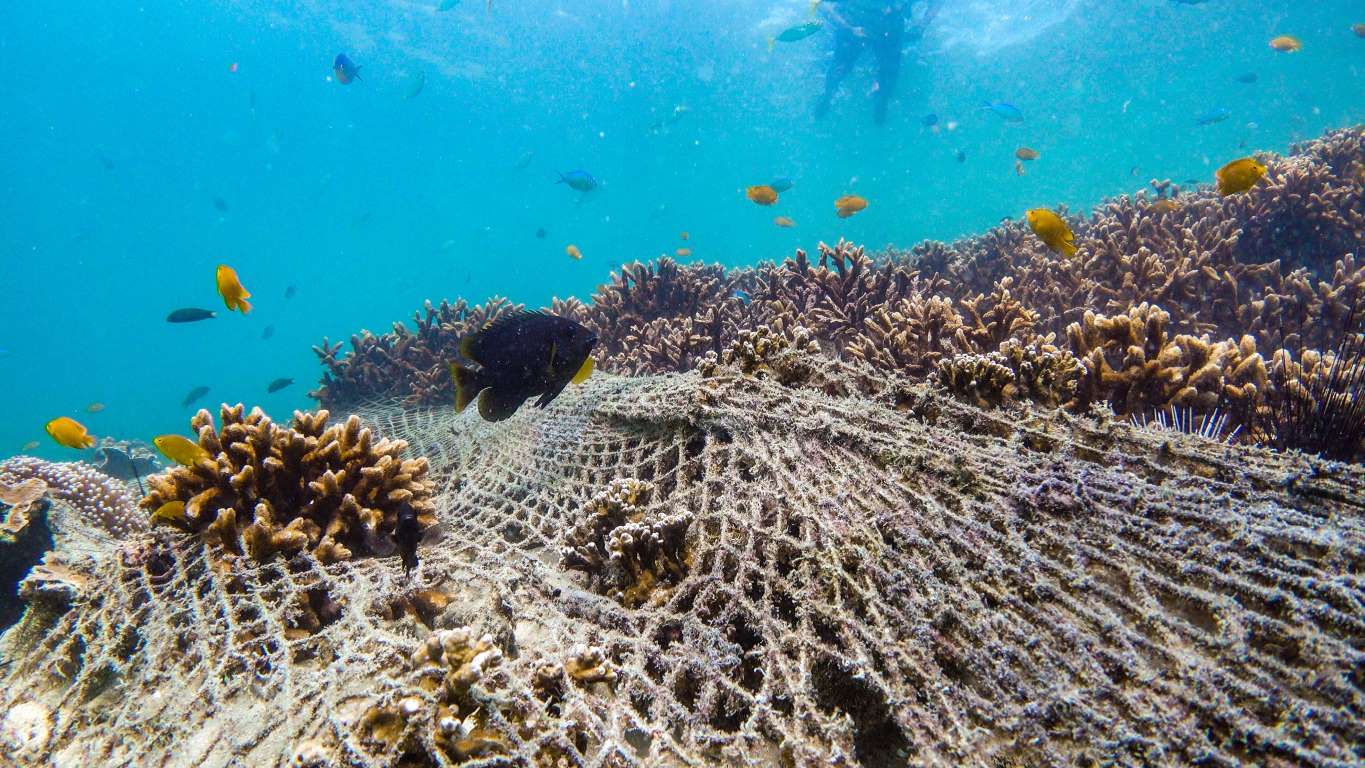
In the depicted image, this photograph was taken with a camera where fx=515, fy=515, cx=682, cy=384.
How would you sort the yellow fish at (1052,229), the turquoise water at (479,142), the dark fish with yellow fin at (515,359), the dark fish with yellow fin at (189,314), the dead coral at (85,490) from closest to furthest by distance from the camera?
1. the dark fish with yellow fin at (515,359)
2. the dead coral at (85,490)
3. the yellow fish at (1052,229)
4. the dark fish with yellow fin at (189,314)
5. the turquoise water at (479,142)

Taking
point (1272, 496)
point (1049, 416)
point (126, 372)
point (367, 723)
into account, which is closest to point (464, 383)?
point (367, 723)

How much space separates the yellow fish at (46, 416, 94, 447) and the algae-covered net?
450 centimetres

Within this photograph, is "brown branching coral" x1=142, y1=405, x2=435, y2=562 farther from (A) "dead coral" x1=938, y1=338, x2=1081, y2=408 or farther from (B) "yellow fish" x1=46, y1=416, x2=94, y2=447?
(B) "yellow fish" x1=46, y1=416, x2=94, y2=447

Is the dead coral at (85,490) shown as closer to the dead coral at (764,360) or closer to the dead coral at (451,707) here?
the dead coral at (451,707)

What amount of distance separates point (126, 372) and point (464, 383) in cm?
10523

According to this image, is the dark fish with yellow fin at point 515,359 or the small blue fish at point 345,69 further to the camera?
the small blue fish at point 345,69

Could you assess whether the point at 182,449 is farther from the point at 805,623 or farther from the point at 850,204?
the point at 850,204

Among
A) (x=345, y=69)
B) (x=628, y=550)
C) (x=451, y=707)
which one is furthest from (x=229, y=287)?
(x=345, y=69)

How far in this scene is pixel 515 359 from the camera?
115 inches

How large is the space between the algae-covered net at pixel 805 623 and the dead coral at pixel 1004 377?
0.28 m

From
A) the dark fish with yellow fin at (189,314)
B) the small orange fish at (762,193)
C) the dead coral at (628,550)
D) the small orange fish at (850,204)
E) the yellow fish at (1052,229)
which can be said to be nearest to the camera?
the dead coral at (628,550)

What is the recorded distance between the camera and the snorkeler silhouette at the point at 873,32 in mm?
30531

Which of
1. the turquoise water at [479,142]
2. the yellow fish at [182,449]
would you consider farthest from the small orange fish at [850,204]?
the turquoise water at [479,142]

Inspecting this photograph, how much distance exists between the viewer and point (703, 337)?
5.86 m
